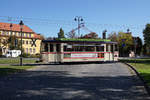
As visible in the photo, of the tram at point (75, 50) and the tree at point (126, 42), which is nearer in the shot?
the tram at point (75, 50)

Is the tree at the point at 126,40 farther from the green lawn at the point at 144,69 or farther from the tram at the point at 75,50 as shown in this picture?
the green lawn at the point at 144,69

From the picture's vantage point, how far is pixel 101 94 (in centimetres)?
721

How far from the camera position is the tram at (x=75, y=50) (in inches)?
897

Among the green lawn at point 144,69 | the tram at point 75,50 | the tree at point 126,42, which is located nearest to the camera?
the green lawn at point 144,69

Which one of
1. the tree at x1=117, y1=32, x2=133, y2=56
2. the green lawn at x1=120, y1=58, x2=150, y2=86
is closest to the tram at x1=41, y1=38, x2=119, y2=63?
Answer: the green lawn at x1=120, y1=58, x2=150, y2=86

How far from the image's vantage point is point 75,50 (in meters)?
23.4

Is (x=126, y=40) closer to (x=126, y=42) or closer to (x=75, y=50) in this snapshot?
(x=126, y=42)

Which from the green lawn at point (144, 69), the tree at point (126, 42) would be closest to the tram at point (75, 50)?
the green lawn at point (144, 69)

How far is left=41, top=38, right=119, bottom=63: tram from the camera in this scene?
22.8 meters

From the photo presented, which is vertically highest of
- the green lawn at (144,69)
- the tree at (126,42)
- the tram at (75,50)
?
the tree at (126,42)

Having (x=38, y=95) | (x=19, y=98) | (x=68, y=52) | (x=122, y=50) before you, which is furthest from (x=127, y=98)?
(x=122, y=50)

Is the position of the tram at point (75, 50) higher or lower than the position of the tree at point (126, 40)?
lower

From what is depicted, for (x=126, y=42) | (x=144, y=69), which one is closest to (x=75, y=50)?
(x=144, y=69)

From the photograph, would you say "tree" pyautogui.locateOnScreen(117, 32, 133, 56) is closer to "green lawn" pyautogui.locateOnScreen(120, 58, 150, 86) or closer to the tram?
the tram
